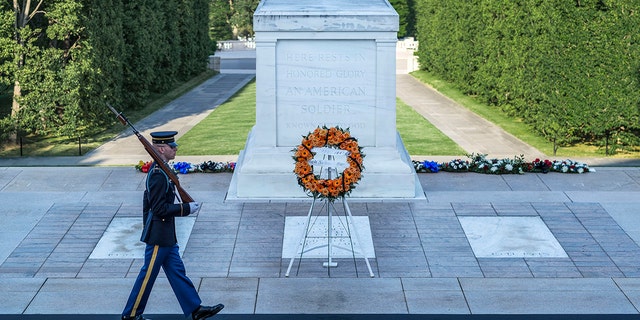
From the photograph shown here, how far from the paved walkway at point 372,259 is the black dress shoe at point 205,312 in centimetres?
49

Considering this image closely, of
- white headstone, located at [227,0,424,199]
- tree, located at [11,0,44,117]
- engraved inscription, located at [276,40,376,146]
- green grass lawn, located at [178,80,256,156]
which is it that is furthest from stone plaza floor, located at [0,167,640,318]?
tree, located at [11,0,44,117]

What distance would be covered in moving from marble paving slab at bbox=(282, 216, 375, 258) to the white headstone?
1056 millimetres

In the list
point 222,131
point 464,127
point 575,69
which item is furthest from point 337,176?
point 464,127

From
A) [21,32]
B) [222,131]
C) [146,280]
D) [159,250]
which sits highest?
[21,32]

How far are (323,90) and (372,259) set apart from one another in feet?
9.90

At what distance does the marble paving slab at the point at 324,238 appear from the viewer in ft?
34.8

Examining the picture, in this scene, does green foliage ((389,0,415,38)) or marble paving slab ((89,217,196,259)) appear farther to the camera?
green foliage ((389,0,415,38))

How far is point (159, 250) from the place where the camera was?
8289mm

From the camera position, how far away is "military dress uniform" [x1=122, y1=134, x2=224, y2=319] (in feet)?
27.1

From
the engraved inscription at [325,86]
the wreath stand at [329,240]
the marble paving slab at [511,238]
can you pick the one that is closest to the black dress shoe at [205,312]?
the wreath stand at [329,240]

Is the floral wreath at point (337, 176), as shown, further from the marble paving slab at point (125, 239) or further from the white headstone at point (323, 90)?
the white headstone at point (323, 90)

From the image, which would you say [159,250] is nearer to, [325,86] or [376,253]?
[376,253]

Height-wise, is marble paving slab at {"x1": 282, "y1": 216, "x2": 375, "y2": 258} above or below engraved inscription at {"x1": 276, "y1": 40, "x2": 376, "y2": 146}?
below
